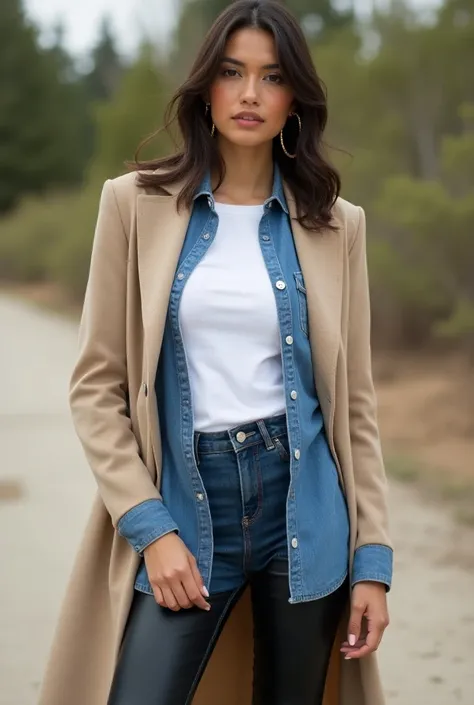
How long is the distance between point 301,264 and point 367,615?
0.79m

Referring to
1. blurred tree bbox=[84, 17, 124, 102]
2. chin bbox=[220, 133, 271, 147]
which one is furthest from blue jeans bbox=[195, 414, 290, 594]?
blurred tree bbox=[84, 17, 124, 102]

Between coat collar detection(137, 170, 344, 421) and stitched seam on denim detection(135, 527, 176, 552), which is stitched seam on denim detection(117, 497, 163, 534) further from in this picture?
coat collar detection(137, 170, 344, 421)

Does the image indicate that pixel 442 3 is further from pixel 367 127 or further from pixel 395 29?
pixel 367 127

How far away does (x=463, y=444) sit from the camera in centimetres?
765

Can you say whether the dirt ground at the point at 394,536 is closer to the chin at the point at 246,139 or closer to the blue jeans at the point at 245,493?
the blue jeans at the point at 245,493

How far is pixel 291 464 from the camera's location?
2.21 metres

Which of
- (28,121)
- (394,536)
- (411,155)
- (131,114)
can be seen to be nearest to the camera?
(394,536)

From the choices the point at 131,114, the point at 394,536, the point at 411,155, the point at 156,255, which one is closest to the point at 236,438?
the point at 156,255

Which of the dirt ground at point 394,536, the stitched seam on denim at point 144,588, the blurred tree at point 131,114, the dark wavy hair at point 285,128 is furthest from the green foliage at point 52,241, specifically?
the stitched seam on denim at point 144,588

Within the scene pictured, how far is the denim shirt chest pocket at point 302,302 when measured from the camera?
229 centimetres

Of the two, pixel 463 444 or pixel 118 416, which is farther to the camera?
pixel 463 444

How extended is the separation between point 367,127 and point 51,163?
28.1 meters

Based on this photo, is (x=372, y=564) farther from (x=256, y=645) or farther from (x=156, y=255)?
(x=156, y=255)

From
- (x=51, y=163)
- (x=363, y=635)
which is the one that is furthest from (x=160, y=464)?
(x=51, y=163)
